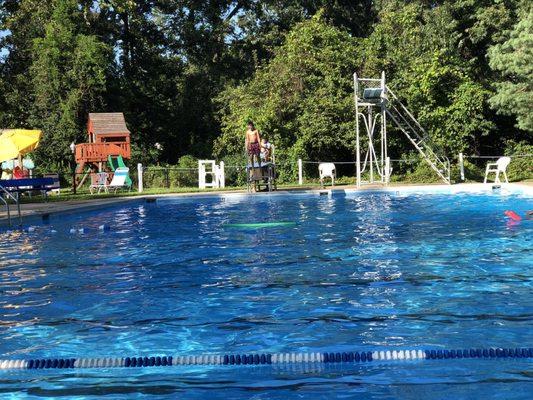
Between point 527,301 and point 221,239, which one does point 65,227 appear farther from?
point 527,301

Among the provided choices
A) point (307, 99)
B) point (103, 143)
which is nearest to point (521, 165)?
point (307, 99)

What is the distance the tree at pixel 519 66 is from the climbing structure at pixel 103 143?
15.7 m

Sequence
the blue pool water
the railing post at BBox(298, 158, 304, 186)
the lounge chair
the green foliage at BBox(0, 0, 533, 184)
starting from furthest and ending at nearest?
the green foliage at BBox(0, 0, 533, 184) → the railing post at BBox(298, 158, 304, 186) → the lounge chair → the blue pool water

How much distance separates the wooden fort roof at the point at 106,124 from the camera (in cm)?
2862

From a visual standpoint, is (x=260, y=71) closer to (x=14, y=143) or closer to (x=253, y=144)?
(x=253, y=144)

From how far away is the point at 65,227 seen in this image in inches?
516

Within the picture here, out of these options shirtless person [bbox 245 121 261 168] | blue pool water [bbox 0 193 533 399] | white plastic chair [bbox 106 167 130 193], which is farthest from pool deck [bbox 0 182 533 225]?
blue pool water [bbox 0 193 533 399]

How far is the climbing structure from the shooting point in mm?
27766

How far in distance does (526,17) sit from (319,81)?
8.73 metres

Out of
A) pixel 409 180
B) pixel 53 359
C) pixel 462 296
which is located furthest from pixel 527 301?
pixel 409 180

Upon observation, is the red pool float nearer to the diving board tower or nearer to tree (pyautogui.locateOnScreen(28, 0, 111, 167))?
the diving board tower

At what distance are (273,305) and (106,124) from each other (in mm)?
24893

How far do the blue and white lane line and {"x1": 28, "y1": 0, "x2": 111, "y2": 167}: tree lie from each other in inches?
1130

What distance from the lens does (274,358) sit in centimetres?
407
